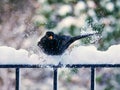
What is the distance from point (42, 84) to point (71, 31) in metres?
0.51

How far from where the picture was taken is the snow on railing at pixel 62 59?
106cm

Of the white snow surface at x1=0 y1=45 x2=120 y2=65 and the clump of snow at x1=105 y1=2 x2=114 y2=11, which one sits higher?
the clump of snow at x1=105 y1=2 x2=114 y2=11

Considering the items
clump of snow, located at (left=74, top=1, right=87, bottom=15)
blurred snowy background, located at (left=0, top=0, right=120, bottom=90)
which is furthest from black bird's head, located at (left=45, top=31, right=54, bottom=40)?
clump of snow, located at (left=74, top=1, right=87, bottom=15)

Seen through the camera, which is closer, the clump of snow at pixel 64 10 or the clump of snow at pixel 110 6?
the clump of snow at pixel 110 6

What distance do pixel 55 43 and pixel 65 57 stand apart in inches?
1.8

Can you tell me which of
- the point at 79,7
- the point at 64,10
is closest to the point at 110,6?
the point at 79,7

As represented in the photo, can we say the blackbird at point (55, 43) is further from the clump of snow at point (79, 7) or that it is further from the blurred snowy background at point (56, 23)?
the clump of snow at point (79, 7)

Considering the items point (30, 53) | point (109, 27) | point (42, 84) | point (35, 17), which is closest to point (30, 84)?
point (42, 84)

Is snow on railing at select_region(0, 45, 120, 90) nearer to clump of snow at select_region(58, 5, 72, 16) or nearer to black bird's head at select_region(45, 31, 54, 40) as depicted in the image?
black bird's head at select_region(45, 31, 54, 40)

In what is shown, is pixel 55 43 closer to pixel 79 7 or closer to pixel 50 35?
pixel 50 35

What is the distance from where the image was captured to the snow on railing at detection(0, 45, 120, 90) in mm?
1059

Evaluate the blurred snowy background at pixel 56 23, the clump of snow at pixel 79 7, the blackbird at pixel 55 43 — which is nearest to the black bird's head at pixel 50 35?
the blackbird at pixel 55 43

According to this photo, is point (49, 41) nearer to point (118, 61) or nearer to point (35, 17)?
point (118, 61)

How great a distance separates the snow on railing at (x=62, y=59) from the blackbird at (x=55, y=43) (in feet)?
0.05
